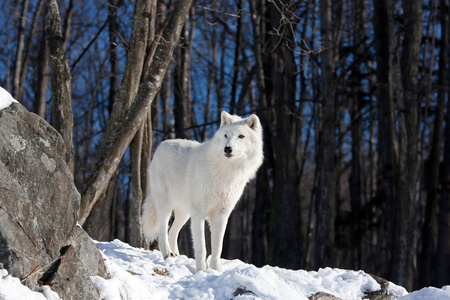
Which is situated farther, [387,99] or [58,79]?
[387,99]

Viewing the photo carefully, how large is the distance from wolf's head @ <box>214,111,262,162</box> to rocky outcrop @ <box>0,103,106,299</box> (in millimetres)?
2203

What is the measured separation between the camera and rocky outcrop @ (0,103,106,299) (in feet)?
12.4

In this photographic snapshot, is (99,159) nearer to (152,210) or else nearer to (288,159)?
(152,210)

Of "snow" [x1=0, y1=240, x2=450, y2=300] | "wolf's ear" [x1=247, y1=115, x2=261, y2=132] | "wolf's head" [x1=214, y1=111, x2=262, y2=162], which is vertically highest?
"wolf's ear" [x1=247, y1=115, x2=261, y2=132]

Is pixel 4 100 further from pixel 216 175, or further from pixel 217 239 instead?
pixel 217 239

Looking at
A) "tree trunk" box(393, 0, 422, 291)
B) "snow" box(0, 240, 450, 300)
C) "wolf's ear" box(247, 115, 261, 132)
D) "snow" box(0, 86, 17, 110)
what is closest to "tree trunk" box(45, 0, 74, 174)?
"snow" box(0, 240, 450, 300)

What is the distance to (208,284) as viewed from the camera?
518cm

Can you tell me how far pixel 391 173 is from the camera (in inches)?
517

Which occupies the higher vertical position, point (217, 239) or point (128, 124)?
point (128, 124)

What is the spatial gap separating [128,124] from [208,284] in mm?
3128

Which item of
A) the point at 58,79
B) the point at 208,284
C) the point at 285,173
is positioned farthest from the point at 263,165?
the point at 208,284

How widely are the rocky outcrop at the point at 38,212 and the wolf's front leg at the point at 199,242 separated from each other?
1.88 metres

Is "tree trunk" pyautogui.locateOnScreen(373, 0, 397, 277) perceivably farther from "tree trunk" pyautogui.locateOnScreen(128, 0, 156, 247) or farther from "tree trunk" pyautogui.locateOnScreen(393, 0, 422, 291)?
"tree trunk" pyautogui.locateOnScreen(128, 0, 156, 247)

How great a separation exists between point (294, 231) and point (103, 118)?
1446 cm
